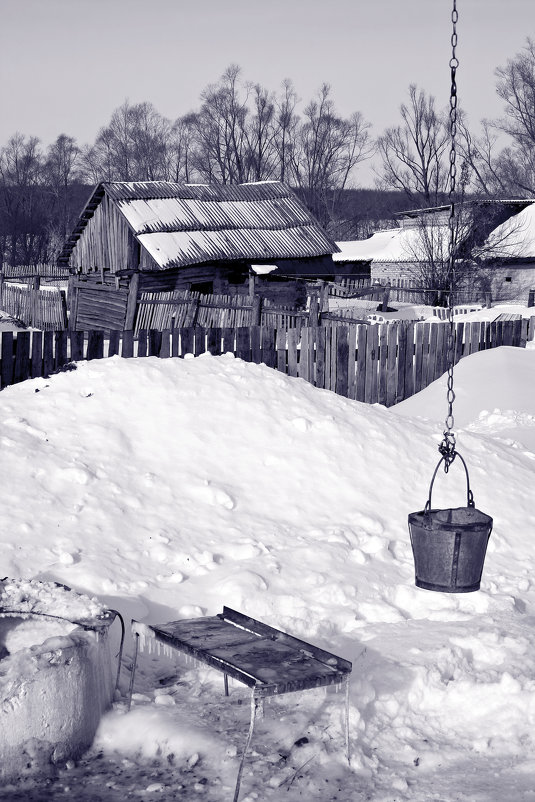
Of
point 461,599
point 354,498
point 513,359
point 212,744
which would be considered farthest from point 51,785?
point 513,359

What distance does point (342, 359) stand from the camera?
39.0ft

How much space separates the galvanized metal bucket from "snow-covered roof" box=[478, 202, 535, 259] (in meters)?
34.2

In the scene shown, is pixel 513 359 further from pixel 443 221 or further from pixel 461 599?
pixel 443 221

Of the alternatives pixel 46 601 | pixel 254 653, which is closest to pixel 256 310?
pixel 46 601

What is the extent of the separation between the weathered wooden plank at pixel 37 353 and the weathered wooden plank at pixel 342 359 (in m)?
4.06

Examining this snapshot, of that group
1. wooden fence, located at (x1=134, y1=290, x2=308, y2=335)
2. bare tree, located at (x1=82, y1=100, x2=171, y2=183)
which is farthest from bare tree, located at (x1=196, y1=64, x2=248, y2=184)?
wooden fence, located at (x1=134, y1=290, x2=308, y2=335)

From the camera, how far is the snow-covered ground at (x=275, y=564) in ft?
12.9

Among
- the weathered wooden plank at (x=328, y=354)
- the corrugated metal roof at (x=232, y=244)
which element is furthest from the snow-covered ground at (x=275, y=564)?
the corrugated metal roof at (x=232, y=244)

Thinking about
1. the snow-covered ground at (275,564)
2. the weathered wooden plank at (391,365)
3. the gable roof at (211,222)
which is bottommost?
the snow-covered ground at (275,564)

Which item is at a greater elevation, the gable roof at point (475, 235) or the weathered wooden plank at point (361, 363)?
the gable roof at point (475, 235)

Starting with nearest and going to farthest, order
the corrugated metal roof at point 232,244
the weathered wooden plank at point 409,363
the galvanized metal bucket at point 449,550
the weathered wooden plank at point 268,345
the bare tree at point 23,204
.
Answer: the galvanized metal bucket at point 449,550
the weathered wooden plank at point 268,345
the weathered wooden plank at point 409,363
the corrugated metal roof at point 232,244
the bare tree at point 23,204

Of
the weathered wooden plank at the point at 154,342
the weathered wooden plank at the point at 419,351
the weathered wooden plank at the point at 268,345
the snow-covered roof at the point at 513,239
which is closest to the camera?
the weathered wooden plank at the point at 154,342

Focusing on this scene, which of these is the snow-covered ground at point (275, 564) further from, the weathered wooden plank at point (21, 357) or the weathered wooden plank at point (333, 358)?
the weathered wooden plank at point (333, 358)

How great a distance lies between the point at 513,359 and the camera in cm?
1316
